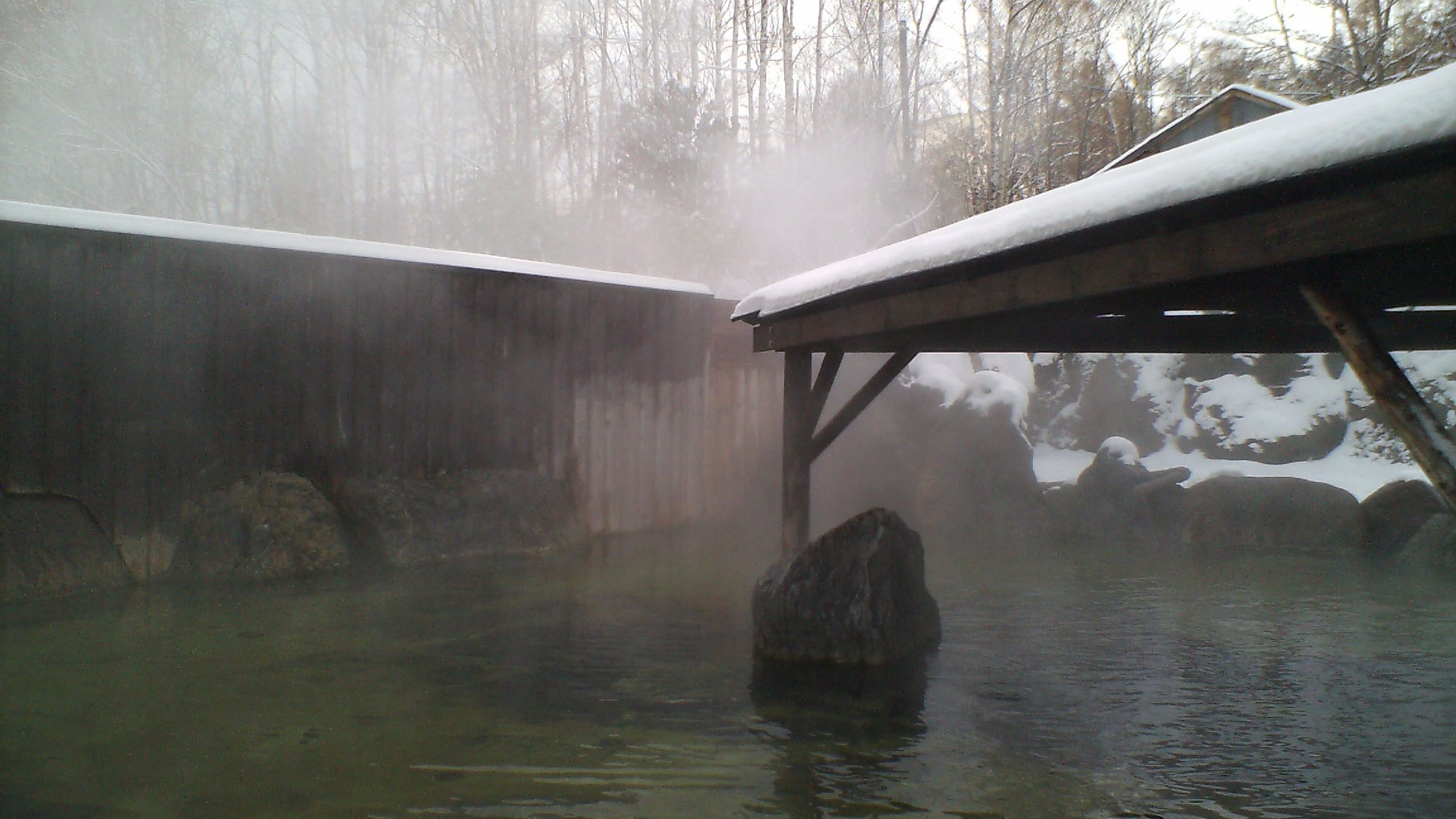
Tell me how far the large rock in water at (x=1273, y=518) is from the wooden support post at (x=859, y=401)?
6.15 meters

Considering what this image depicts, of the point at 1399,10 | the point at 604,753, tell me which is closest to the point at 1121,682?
the point at 604,753

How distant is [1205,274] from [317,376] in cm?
713

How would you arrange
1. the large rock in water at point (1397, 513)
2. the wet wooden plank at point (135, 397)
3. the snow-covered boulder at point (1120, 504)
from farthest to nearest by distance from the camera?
the snow-covered boulder at point (1120, 504)
the large rock in water at point (1397, 513)
the wet wooden plank at point (135, 397)

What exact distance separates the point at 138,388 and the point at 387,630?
313 cm

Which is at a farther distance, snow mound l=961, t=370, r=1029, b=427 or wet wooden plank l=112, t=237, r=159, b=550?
snow mound l=961, t=370, r=1029, b=427

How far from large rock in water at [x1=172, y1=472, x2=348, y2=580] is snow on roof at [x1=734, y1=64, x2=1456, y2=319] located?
550 centimetres

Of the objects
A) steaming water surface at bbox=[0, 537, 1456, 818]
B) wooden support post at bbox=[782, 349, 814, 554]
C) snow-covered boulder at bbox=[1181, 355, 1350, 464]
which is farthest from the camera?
snow-covered boulder at bbox=[1181, 355, 1350, 464]

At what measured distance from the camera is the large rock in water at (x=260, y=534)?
6938mm

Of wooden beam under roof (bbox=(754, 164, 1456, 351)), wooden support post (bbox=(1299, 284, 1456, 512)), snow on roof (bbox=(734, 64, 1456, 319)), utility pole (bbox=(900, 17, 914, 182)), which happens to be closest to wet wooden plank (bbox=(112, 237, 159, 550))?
wooden beam under roof (bbox=(754, 164, 1456, 351))

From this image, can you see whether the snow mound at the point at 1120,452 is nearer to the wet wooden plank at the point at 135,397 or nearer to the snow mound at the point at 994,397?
the snow mound at the point at 994,397

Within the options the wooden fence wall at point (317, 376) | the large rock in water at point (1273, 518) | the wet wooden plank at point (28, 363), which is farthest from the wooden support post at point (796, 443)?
the large rock in water at point (1273, 518)

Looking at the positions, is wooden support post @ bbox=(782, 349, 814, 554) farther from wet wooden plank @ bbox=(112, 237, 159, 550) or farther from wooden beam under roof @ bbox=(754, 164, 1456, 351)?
wet wooden plank @ bbox=(112, 237, 159, 550)

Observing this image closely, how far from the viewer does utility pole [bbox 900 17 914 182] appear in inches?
832

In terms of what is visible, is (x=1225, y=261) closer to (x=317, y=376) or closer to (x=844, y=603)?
(x=844, y=603)
